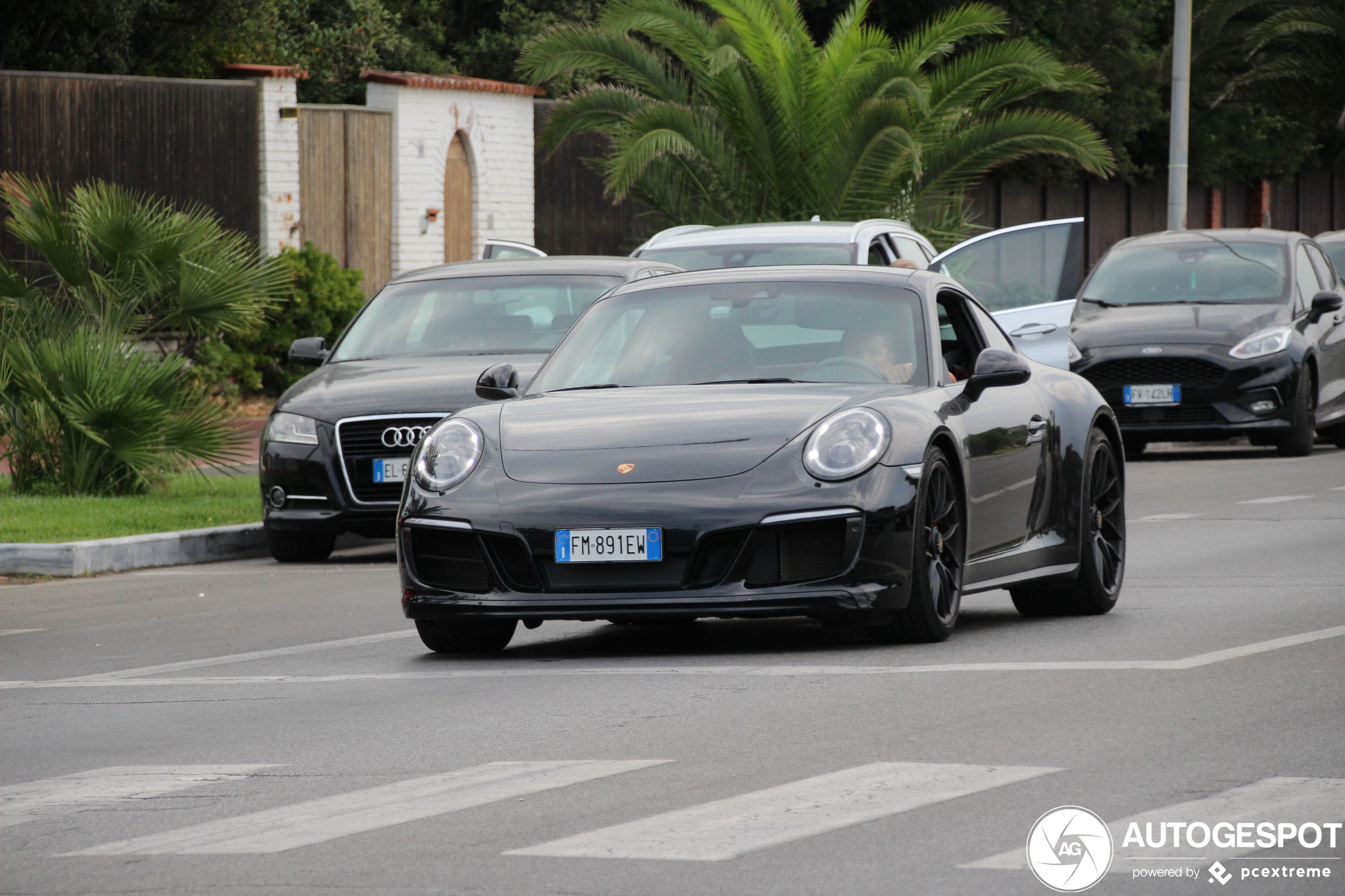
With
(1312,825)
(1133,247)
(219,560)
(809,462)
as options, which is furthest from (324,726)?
(1133,247)

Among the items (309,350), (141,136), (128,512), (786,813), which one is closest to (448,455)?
(786,813)

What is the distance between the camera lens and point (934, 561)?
26.8 ft

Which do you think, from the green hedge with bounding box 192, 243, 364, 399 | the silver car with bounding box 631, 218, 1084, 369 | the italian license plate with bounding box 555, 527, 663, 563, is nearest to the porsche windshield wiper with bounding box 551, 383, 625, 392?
the italian license plate with bounding box 555, 527, 663, 563

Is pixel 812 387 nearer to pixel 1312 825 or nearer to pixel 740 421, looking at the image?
pixel 740 421

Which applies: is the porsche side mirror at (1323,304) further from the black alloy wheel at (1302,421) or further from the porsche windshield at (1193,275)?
the black alloy wheel at (1302,421)

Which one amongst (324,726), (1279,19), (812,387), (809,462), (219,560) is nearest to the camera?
(324,726)

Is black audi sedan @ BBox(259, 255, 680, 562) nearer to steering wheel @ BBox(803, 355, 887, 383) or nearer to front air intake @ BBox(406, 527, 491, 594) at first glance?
steering wheel @ BBox(803, 355, 887, 383)

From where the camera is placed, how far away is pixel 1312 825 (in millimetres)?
5184

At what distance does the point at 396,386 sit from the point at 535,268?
175cm

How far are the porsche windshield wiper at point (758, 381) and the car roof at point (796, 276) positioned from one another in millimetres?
574

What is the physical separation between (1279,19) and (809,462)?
28086 millimetres

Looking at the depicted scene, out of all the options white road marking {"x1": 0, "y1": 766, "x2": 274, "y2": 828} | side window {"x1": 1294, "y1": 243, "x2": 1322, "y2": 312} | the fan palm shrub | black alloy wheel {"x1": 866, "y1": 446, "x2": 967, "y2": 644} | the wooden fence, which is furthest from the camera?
the wooden fence

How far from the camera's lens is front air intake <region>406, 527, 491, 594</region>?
8047 millimetres

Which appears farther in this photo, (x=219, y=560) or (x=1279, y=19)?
(x=1279, y=19)
